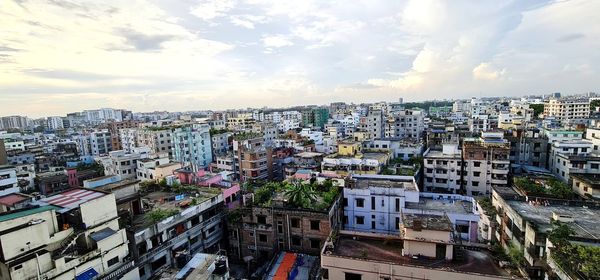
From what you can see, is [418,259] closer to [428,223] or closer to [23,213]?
[428,223]

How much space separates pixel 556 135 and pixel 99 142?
395 feet

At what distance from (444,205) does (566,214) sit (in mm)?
10544

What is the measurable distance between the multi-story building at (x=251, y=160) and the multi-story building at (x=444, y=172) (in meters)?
29.7

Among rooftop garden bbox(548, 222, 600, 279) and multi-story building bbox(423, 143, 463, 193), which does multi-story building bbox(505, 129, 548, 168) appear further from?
rooftop garden bbox(548, 222, 600, 279)

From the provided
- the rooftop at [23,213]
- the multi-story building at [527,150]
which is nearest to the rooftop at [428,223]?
the rooftop at [23,213]

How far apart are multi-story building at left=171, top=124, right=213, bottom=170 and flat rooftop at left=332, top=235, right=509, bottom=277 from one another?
58.3 meters

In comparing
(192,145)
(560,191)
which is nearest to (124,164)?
(192,145)

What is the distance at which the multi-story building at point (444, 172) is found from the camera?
47.2 metres

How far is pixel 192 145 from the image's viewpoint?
244ft

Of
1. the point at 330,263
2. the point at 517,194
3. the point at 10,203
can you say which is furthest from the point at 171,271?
the point at 517,194

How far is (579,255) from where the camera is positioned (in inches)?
679

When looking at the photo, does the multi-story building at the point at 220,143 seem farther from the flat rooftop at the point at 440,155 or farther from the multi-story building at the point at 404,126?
the multi-story building at the point at 404,126

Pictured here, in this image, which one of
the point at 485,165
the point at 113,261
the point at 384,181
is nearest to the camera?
the point at 113,261

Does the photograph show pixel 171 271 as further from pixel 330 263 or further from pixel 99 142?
pixel 99 142
